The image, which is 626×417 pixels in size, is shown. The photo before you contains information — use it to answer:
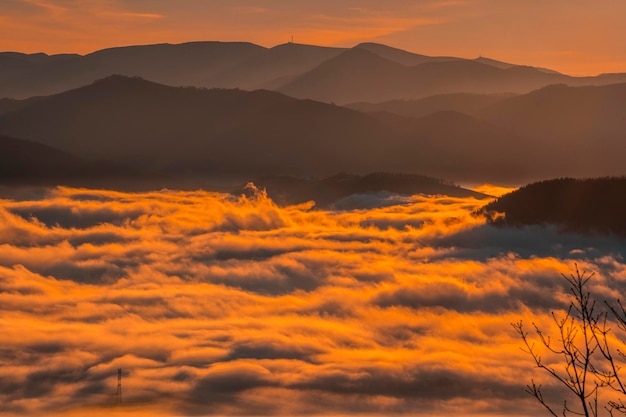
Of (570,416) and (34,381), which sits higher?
(34,381)

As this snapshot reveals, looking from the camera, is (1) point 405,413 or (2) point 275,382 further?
(2) point 275,382

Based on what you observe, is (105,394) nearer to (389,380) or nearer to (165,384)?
(165,384)

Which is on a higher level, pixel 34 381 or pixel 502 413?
pixel 34 381

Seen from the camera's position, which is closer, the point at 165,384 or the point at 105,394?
the point at 105,394

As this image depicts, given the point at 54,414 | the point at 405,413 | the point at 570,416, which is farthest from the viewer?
the point at 570,416

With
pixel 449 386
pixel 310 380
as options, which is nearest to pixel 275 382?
pixel 310 380

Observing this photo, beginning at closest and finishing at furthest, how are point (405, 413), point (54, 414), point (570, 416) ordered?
point (54, 414) → point (405, 413) → point (570, 416)

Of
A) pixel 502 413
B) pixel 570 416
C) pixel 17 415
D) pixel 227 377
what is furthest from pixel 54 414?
pixel 570 416

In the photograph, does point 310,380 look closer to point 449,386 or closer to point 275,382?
point 275,382
